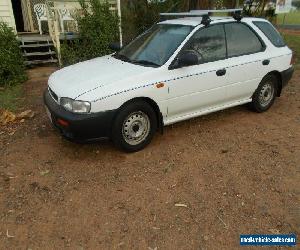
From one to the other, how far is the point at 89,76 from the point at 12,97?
3.48 m

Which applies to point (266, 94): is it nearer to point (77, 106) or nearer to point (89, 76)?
point (89, 76)

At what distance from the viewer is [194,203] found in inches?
146

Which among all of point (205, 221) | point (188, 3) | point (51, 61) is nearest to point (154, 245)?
point (205, 221)

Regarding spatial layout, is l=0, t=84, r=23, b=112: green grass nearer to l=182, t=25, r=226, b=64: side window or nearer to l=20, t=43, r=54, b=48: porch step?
l=20, t=43, r=54, b=48: porch step

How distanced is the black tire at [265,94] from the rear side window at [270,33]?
2.01 ft

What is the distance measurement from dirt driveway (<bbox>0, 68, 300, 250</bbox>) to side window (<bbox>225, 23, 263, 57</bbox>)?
1.25 m

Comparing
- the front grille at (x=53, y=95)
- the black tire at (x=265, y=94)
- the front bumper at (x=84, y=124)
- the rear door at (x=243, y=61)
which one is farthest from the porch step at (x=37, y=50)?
the black tire at (x=265, y=94)

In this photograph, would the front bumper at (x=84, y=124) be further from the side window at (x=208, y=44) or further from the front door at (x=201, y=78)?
the side window at (x=208, y=44)

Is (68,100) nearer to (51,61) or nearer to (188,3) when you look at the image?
(51,61)

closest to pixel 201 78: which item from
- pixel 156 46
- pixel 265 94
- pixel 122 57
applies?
pixel 156 46

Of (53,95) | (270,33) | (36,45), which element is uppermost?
(270,33)

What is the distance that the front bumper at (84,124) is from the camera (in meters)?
4.18

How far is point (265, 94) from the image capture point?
6.14 meters

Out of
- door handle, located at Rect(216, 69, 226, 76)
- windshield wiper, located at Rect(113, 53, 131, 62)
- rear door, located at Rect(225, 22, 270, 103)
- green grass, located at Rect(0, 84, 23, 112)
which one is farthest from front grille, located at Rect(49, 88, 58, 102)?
rear door, located at Rect(225, 22, 270, 103)
